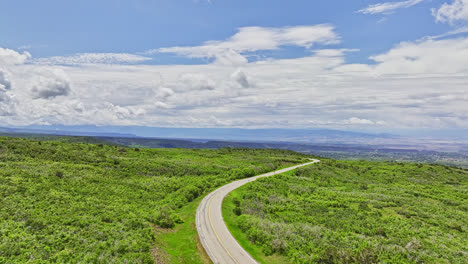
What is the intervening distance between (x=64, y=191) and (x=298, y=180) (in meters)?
53.3

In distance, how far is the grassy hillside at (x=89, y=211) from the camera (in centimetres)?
2391

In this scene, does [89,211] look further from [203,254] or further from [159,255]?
[203,254]

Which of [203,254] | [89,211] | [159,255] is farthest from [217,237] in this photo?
[89,211]

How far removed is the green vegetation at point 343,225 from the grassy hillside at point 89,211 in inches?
314

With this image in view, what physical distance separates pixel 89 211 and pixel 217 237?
17.1 m

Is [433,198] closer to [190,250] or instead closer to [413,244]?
[413,244]

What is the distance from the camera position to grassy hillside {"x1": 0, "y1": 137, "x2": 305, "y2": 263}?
23906 mm

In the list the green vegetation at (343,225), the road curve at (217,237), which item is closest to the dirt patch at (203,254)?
the road curve at (217,237)

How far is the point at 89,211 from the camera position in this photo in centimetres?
3400

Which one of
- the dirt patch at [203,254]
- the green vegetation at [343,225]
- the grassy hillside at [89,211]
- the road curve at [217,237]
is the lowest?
the dirt patch at [203,254]

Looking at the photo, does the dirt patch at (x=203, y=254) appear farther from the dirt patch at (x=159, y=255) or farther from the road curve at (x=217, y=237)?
the dirt patch at (x=159, y=255)

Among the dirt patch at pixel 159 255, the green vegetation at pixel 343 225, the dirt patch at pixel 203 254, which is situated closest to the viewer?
the dirt patch at pixel 159 255

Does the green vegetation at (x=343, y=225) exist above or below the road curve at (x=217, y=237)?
above

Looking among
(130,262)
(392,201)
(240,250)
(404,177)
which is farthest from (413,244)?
(404,177)
